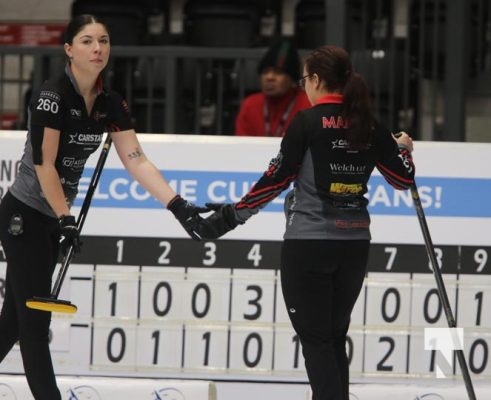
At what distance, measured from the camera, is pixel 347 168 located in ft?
16.0

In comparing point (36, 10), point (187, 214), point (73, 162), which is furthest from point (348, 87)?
point (36, 10)

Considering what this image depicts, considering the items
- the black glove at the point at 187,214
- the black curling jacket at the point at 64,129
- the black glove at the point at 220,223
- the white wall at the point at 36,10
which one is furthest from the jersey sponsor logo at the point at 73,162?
the white wall at the point at 36,10

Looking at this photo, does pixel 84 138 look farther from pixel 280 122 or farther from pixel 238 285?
pixel 280 122

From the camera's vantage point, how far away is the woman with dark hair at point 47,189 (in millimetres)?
5016

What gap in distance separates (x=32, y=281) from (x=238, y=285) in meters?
1.25

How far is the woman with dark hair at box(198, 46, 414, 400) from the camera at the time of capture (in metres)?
4.84

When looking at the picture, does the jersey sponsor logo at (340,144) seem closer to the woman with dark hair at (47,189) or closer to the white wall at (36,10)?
the woman with dark hair at (47,189)

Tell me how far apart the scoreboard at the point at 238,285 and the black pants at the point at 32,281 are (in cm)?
91

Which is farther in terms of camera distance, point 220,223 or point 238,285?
point 238,285

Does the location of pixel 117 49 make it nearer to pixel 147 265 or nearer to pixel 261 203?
pixel 147 265

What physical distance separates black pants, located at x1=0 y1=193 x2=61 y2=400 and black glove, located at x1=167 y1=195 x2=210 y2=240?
499 millimetres

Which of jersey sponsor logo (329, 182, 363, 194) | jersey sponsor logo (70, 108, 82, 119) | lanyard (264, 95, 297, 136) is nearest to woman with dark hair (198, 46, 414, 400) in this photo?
jersey sponsor logo (329, 182, 363, 194)


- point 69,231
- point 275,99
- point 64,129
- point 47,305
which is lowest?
point 47,305

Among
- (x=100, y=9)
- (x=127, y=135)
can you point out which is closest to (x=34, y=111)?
(x=127, y=135)
